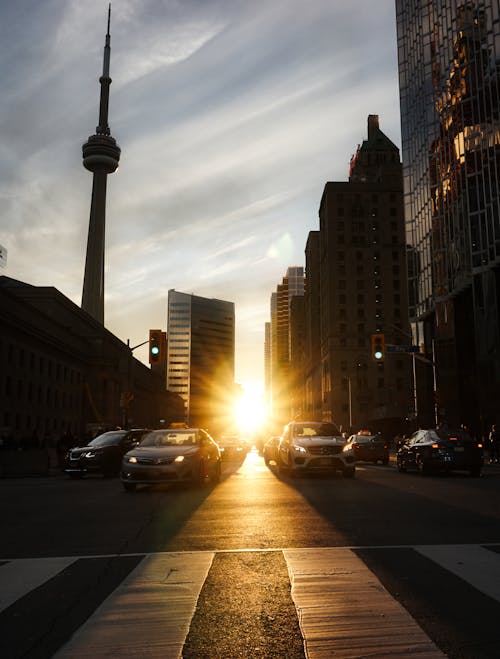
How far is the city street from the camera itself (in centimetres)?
382

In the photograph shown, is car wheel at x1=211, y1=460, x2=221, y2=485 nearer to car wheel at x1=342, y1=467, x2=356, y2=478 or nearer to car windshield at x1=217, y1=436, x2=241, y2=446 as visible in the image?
car wheel at x1=342, y1=467, x2=356, y2=478

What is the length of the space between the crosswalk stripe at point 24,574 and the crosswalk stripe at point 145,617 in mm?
729

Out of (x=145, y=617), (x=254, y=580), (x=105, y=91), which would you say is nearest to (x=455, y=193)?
(x=254, y=580)

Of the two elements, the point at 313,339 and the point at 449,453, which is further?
the point at 313,339

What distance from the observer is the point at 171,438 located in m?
17.7

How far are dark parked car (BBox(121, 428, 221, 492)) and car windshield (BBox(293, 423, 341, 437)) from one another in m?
4.30

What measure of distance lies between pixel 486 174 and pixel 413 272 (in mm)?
15955

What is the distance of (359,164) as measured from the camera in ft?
485

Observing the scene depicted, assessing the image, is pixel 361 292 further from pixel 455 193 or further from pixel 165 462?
pixel 165 462

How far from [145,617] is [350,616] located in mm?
1359

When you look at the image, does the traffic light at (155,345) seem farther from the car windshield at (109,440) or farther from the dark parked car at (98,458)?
the dark parked car at (98,458)

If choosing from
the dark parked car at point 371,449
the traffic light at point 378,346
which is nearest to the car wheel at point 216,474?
the traffic light at point 378,346

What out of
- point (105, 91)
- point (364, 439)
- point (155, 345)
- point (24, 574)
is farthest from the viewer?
point (105, 91)

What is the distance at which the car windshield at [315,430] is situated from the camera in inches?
808
